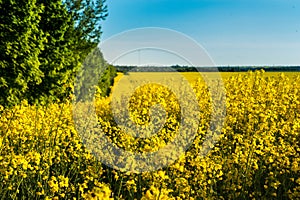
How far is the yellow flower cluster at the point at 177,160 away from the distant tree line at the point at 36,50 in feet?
6.87

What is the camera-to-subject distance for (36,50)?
11.4 m

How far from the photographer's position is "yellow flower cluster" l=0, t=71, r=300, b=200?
3.89m

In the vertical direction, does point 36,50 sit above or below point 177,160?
above

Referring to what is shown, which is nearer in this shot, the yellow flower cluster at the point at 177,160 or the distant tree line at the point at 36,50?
the yellow flower cluster at the point at 177,160

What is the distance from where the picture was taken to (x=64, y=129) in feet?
18.6

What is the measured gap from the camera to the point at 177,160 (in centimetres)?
376

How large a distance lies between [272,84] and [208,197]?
5890 mm

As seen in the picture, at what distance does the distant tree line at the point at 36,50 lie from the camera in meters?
10.8

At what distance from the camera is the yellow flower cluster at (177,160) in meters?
3.89

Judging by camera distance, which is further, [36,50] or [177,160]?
[36,50]

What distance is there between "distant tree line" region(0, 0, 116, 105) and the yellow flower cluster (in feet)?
6.87

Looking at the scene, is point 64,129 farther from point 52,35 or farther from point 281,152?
point 52,35

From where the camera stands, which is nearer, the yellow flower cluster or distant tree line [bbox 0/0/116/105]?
the yellow flower cluster

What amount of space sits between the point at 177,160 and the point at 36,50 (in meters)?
8.51
